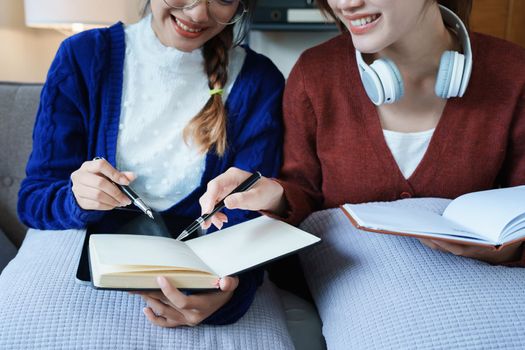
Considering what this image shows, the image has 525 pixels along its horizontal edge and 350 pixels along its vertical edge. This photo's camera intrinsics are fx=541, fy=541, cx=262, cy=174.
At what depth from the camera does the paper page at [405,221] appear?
781mm

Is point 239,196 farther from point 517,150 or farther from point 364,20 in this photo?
point 517,150

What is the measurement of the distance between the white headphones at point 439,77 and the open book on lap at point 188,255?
319 millimetres

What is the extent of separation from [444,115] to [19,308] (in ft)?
2.78

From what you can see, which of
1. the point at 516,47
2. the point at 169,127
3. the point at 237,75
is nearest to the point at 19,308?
the point at 169,127

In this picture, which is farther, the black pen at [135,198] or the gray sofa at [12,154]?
the gray sofa at [12,154]

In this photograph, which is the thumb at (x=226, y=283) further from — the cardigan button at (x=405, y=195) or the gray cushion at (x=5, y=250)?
the gray cushion at (x=5, y=250)

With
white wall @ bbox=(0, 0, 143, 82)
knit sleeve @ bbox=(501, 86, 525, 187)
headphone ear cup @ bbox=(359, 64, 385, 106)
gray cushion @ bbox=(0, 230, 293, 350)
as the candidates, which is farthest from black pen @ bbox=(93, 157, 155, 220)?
white wall @ bbox=(0, 0, 143, 82)

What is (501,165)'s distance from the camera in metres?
1.14

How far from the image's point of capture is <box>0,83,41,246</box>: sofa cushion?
4.58 feet

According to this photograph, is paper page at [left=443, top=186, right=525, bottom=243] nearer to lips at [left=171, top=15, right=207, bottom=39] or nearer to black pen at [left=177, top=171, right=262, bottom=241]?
black pen at [left=177, top=171, right=262, bottom=241]

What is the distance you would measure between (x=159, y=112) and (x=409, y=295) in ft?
2.04

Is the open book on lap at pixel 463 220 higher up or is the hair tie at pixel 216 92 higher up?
the hair tie at pixel 216 92

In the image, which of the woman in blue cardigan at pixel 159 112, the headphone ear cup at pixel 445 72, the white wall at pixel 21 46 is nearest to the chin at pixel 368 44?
the headphone ear cup at pixel 445 72

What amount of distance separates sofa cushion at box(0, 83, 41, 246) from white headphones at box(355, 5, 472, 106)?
0.89m
